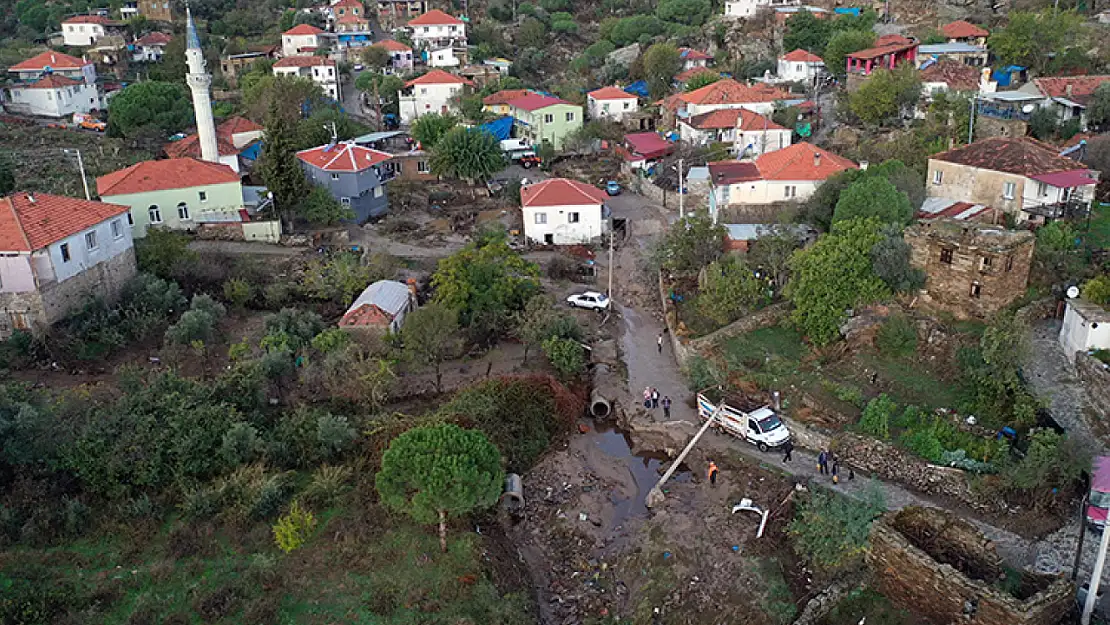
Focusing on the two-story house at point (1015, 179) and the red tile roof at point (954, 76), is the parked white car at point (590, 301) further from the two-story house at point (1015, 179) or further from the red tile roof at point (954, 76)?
the red tile roof at point (954, 76)

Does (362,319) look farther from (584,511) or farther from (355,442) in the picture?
(584,511)

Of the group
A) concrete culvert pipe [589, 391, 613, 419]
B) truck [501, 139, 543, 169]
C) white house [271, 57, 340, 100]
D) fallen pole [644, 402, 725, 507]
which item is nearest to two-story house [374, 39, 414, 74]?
white house [271, 57, 340, 100]

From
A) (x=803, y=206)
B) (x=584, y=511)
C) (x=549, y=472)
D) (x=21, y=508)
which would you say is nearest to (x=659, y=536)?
(x=584, y=511)

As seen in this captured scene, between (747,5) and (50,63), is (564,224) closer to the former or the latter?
(747,5)

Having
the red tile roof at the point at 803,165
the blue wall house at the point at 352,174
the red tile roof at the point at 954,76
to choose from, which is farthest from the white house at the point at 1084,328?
the blue wall house at the point at 352,174

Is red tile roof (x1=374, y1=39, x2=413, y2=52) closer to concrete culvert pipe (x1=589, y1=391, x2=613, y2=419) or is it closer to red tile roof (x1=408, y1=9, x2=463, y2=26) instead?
red tile roof (x1=408, y1=9, x2=463, y2=26)
